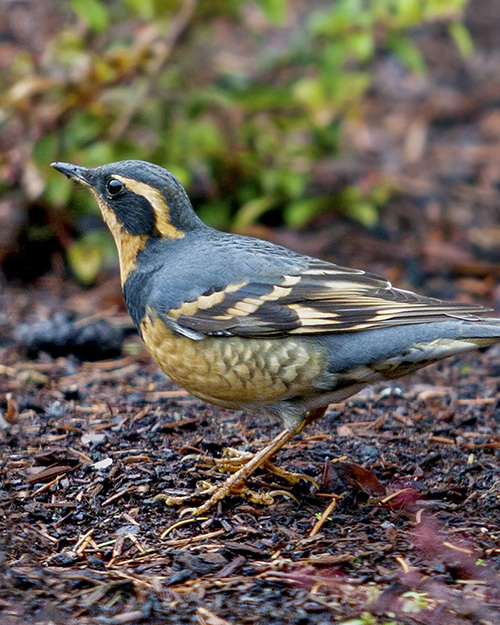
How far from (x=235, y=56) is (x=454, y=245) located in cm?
427

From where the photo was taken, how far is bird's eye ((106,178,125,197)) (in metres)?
5.49

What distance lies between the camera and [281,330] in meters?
4.97

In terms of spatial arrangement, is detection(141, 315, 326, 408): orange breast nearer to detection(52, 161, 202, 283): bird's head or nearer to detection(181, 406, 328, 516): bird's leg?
detection(181, 406, 328, 516): bird's leg

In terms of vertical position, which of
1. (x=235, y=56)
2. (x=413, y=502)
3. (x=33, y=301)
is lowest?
(x=413, y=502)

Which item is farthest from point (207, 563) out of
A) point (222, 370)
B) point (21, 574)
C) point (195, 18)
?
point (195, 18)

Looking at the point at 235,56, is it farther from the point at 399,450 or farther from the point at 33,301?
the point at 399,450

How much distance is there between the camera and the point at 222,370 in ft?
16.2

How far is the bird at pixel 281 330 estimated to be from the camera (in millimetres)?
4863

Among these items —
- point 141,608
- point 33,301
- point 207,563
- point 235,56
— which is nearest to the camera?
point 141,608

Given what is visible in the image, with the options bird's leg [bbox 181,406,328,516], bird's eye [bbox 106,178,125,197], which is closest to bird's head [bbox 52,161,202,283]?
bird's eye [bbox 106,178,125,197]

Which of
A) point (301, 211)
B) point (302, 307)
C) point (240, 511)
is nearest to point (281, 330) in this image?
point (302, 307)

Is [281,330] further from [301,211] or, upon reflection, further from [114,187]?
[301,211]

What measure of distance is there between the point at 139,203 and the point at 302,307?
1.26m

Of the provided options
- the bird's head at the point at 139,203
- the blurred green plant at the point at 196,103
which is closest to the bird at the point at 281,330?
the bird's head at the point at 139,203
